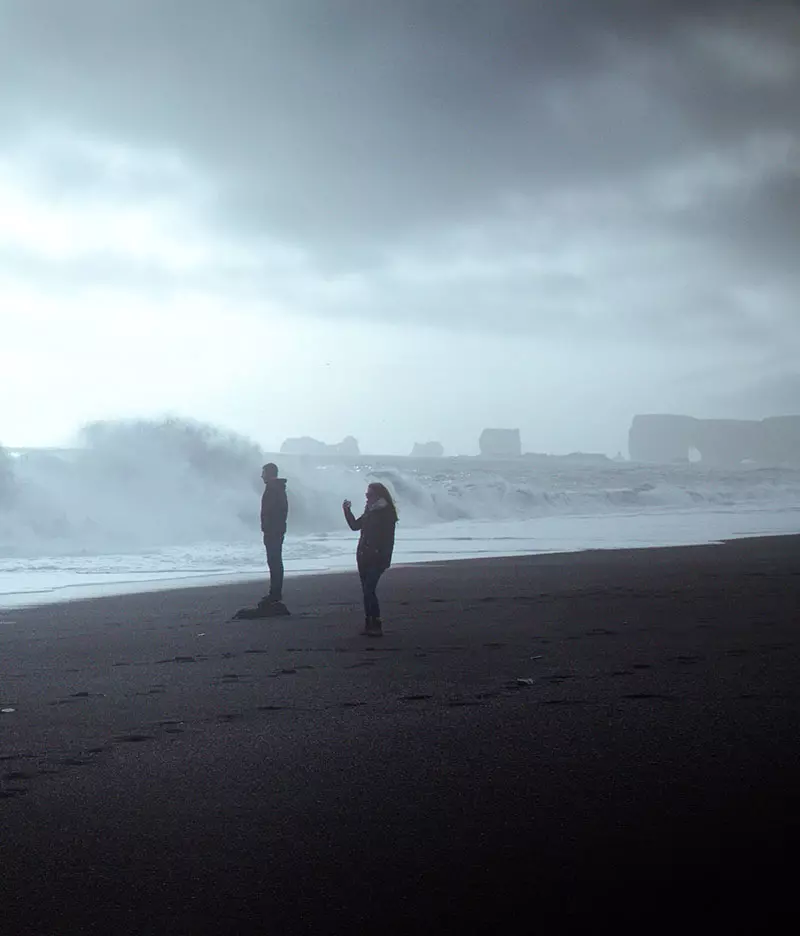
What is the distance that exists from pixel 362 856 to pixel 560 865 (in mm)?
726

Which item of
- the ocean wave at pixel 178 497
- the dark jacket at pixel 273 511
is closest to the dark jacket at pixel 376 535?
the dark jacket at pixel 273 511

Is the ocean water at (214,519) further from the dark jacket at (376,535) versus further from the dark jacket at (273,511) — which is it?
the dark jacket at (376,535)

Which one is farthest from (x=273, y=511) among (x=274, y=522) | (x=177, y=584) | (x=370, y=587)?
(x=177, y=584)

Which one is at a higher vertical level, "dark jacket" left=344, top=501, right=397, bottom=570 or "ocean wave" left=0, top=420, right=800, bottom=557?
"ocean wave" left=0, top=420, right=800, bottom=557

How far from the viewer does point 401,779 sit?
509cm

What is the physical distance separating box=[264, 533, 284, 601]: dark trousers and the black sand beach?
7.49ft

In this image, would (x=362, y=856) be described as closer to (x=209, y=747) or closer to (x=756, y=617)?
(x=209, y=747)

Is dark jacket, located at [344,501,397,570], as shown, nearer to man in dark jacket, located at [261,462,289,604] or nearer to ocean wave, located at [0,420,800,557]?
man in dark jacket, located at [261,462,289,604]

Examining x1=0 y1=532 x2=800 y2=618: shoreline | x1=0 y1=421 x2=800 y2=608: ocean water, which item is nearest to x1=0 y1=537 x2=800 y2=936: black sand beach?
x1=0 y1=532 x2=800 y2=618: shoreline

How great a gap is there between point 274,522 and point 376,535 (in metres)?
2.63

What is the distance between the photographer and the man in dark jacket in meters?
13.2

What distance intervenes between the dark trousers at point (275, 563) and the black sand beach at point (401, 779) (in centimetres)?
228

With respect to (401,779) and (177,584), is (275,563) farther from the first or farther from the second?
(401,779)

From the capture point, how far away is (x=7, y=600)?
1471 cm
